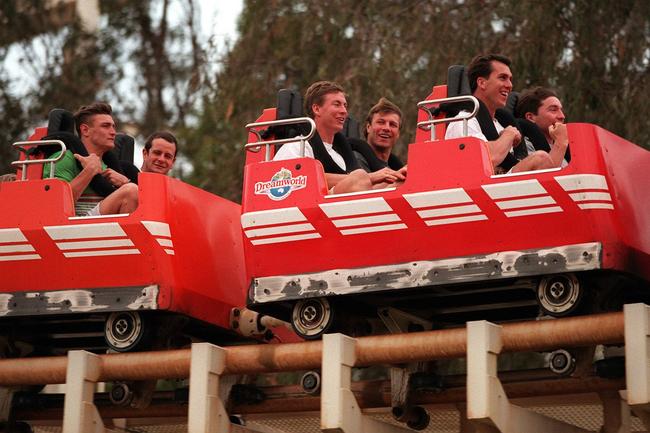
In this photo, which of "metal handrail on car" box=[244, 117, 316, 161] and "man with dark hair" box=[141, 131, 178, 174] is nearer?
"metal handrail on car" box=[244, 117, 316, 161]

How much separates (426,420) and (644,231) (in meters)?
1.94

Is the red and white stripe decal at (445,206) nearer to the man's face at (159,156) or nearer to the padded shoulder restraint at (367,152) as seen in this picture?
the padded shoulder restraint at (367,152)

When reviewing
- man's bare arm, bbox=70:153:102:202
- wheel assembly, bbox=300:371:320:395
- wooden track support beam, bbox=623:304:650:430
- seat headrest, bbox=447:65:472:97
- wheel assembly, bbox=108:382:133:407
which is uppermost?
seat headrest, bbox=447:65:472:97

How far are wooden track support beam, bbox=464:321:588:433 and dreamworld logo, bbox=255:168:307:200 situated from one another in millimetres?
1466

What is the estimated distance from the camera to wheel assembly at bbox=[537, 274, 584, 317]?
8180 millimetres

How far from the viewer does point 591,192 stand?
316 inches

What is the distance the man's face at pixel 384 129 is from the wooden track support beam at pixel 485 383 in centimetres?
219

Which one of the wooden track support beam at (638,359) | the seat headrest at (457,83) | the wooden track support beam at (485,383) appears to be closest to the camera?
the wooden track support beam at (638,359)

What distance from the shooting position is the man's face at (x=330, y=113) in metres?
9.53

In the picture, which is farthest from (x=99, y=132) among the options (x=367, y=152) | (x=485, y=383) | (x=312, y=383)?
(x=485, y=383)

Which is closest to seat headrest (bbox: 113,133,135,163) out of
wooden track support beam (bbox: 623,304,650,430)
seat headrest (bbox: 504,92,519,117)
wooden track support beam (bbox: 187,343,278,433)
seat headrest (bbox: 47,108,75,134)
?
seat headrest (bbox: 47,108,75,134)

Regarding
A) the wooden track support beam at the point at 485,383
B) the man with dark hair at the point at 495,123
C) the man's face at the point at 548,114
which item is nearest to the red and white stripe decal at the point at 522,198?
the man with dark hair at the point at 495,123

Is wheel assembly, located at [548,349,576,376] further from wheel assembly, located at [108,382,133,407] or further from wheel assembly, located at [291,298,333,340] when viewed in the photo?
wheel assembly, located at [108,382,133,407]

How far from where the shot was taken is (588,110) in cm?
1430
